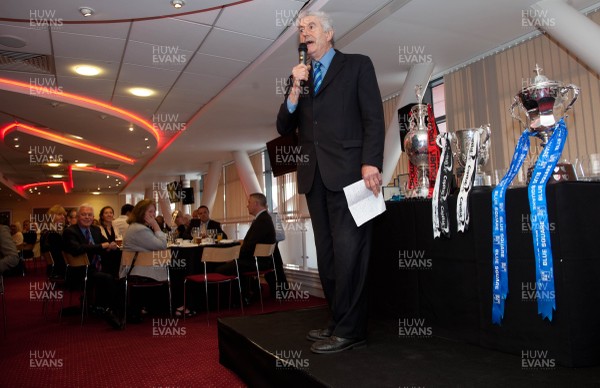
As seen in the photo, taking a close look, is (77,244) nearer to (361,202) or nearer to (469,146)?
(361,202)

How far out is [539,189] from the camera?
1660 millimetres

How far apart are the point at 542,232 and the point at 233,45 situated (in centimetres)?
386

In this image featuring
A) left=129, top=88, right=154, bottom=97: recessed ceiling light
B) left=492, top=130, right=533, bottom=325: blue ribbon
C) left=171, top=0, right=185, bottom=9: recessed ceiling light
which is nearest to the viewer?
left=492, top=130, right=533, bottom=325: blue ribbon

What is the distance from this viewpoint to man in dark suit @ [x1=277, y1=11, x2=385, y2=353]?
1.99 metres

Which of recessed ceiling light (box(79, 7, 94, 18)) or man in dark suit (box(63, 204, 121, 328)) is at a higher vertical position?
recessed ceiling light (box(79, 7, 94, 18))

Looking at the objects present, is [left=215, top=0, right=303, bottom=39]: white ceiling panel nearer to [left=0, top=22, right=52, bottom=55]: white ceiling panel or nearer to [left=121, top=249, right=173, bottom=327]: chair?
[left=0, top=22, right=52, bottom=55]: white ceiling panel

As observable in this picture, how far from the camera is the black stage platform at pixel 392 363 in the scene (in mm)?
1550

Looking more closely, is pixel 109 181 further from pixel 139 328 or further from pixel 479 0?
pixel 479 0

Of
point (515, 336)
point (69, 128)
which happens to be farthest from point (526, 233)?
point (69, 128)

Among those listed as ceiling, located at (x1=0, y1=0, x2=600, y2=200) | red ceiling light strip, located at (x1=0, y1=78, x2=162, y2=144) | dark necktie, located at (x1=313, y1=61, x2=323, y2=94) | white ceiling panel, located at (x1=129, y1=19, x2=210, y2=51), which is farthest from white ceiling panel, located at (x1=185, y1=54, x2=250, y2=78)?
dark necktie, located at (x1=313, y1=61, x2=323, y2=94)

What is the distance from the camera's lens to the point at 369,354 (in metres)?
1.93

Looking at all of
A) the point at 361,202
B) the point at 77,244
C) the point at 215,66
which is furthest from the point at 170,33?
the point at 361,202

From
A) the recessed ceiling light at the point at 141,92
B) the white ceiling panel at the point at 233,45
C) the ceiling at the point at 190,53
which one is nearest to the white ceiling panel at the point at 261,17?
the ceiling at the point at 190,53

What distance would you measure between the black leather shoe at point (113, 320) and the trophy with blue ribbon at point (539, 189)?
3821 mm
